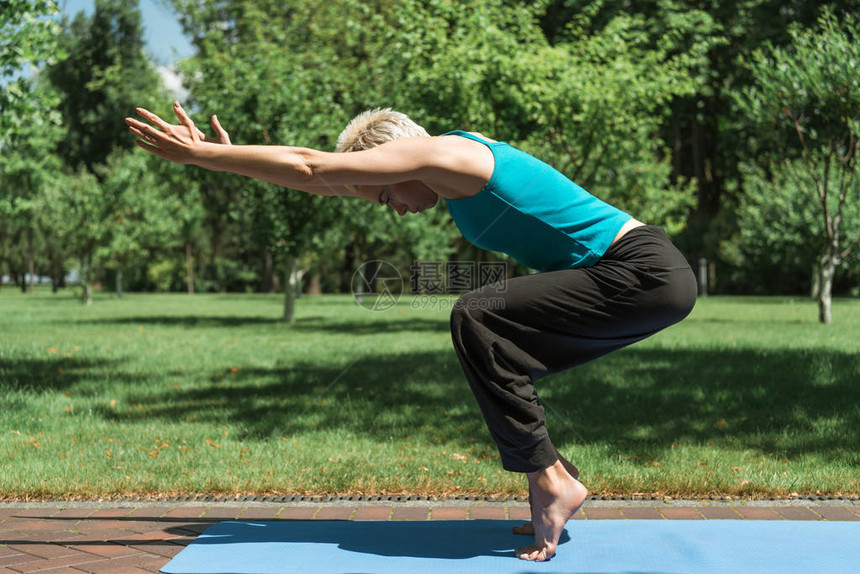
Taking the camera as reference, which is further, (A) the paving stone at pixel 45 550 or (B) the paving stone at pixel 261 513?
(B) the paving stone at pixel 261 513

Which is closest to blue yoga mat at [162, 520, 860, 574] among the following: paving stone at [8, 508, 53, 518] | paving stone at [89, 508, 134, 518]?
paving stone at [89, 508, 134, 518]

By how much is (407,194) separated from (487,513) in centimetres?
185

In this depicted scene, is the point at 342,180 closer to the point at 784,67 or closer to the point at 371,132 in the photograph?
the point at 371,132

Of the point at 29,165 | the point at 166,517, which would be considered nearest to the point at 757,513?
the point at 166,517

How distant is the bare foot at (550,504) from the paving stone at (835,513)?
1520 millimetres

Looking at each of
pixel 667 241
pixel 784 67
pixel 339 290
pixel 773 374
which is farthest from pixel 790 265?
pixel 667 241

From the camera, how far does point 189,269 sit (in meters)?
44.8

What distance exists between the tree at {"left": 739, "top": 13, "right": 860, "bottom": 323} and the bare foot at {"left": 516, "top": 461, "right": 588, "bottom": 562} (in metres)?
12.2

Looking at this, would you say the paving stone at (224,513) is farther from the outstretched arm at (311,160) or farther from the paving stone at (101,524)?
the outstretched arm at (311,160)

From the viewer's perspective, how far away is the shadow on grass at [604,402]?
19.7 ft

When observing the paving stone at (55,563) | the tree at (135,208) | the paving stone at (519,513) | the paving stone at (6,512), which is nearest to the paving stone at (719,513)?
the paving stone at (519,513)

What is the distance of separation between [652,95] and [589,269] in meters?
12.5

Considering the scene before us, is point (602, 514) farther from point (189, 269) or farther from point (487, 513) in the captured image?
point (189, 269)

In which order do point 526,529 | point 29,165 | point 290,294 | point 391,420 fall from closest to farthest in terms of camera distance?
point 526,529, point 391,420, point 290,294, point 29,165
